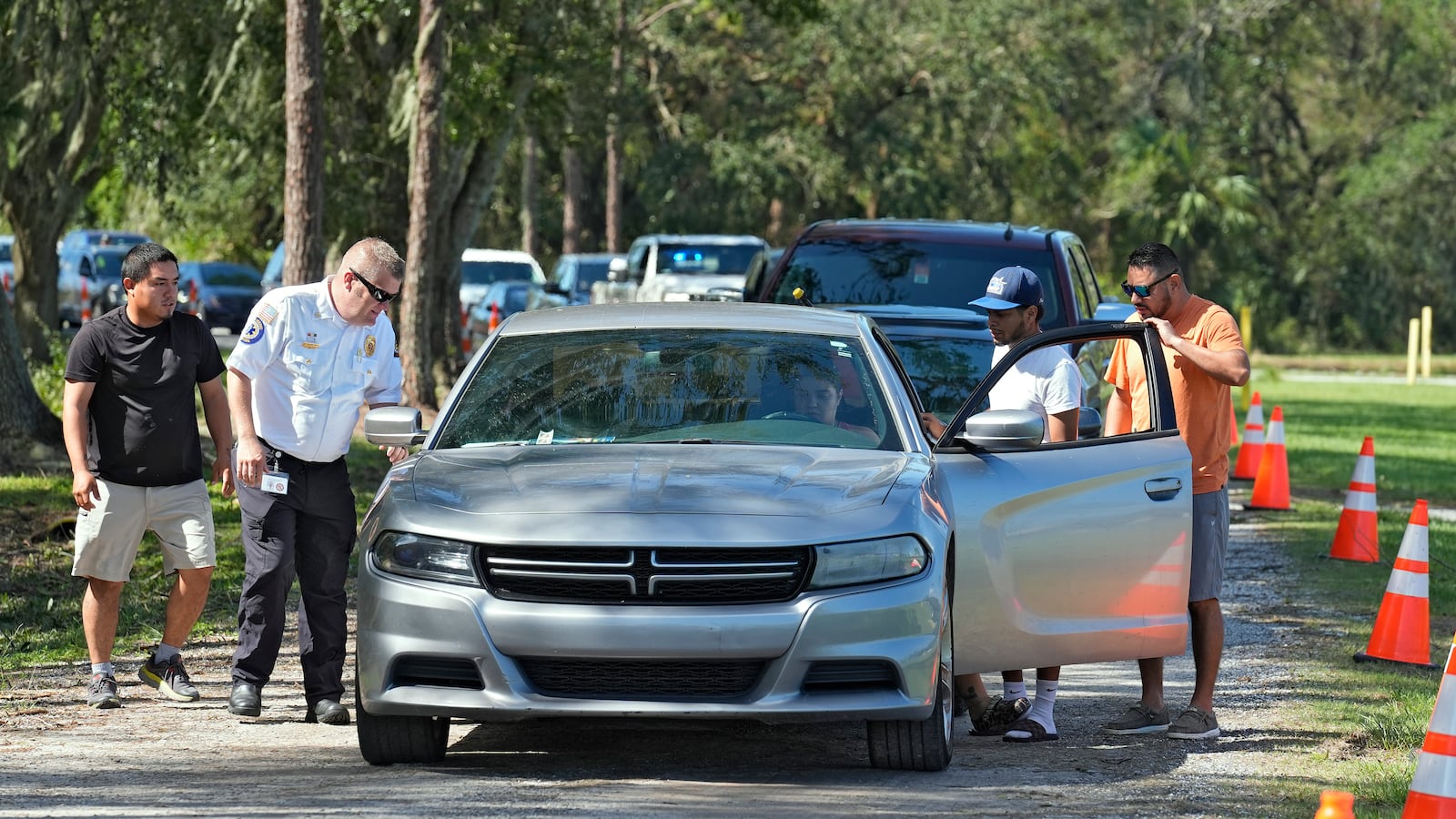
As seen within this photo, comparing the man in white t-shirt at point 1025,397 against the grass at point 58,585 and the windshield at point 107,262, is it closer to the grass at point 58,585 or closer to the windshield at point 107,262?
the grass at point 58,585

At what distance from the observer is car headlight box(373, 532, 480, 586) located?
611 centimetres

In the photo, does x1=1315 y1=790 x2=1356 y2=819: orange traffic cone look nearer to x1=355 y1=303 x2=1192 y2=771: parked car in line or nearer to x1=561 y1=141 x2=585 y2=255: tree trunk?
x1=355 y1=303 x2=1192 y2=771: parked car in line

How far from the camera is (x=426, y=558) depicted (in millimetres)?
6199

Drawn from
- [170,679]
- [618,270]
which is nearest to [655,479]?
[170,679]

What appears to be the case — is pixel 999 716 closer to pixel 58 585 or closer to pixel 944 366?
pixel 944 366

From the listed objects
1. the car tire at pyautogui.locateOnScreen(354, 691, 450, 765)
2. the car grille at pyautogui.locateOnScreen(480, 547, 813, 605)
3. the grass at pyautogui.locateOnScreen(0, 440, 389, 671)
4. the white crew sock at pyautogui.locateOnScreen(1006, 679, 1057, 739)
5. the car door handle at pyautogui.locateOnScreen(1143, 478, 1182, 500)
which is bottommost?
the grass at pyautogui.locateOnScreen(0, 440, 389, 671)

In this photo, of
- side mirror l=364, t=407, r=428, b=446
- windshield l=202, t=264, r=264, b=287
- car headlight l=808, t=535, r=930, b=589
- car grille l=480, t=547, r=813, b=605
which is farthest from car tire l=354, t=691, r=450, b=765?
windshield l=202, t=264, r=264, b=287

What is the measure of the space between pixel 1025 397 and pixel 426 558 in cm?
260

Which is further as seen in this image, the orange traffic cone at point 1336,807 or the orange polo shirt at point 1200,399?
the orange polo shirt at point 1200,399

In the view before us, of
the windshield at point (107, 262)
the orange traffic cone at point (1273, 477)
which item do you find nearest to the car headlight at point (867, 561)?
the orange traffic cone at point (1273, 477)

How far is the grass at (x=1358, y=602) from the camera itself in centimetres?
707

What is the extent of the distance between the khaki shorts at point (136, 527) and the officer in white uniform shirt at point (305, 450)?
1.45 feet

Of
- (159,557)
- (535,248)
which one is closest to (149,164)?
(535,248)

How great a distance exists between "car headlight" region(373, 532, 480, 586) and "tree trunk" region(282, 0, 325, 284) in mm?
11327
